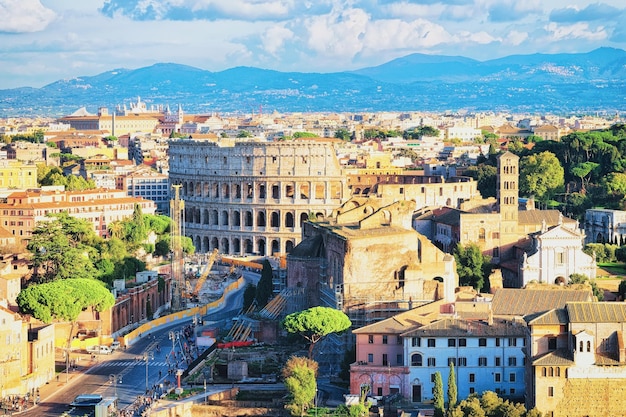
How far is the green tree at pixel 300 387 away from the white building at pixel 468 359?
3.97 m

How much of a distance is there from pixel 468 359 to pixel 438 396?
371 centimetres

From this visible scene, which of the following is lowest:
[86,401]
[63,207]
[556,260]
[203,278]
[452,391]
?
[86,401]

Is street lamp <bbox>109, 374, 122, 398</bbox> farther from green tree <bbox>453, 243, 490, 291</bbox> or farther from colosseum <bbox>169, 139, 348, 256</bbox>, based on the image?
colosseum <bbox>169, 139, 348, 256</bbox>

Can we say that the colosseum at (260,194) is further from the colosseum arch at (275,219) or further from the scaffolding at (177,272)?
the scaffolding at (177,272)

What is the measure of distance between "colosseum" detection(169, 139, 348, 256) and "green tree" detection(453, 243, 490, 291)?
37.3 metres

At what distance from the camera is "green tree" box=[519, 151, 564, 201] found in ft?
362

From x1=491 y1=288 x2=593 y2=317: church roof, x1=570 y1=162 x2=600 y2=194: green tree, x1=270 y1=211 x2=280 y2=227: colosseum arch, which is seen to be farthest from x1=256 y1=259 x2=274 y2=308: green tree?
x1=570 y1=162 x2=600 y2=194: green tree

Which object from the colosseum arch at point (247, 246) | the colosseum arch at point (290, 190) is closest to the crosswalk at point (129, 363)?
the colosseum arch at point (247, 246)

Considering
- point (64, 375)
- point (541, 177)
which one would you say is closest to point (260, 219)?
point (541, 177)

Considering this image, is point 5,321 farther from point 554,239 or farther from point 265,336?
point 554,239

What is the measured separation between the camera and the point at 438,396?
50.2 meters

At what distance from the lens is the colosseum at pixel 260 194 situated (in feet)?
370

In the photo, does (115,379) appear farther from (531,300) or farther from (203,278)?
(203,278)

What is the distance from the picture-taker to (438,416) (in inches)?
1951
